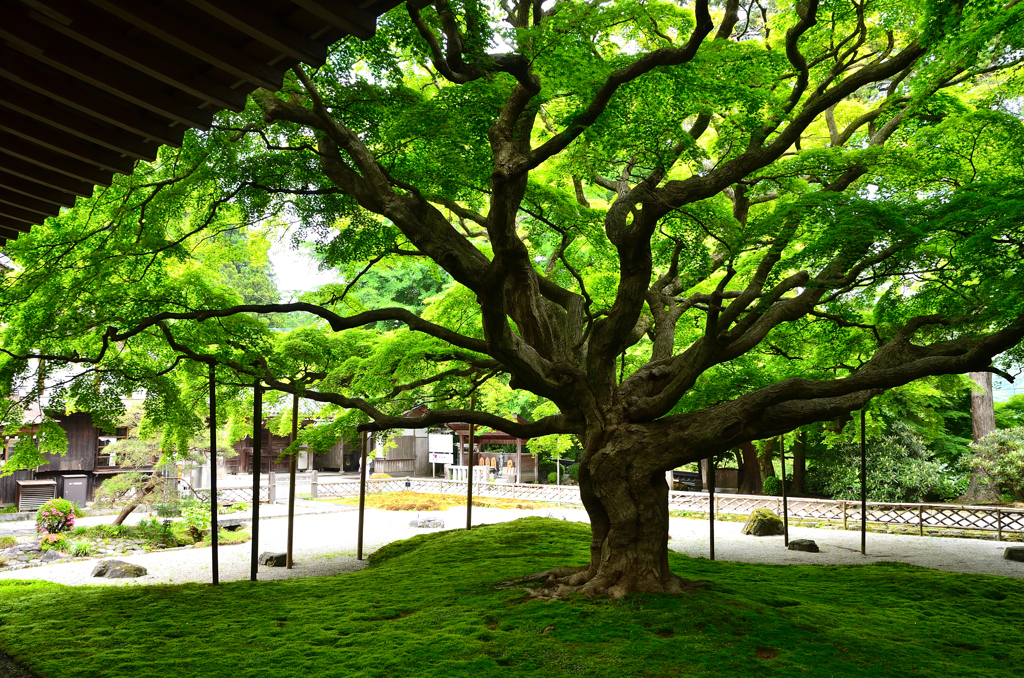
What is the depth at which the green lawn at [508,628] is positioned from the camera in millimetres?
6250

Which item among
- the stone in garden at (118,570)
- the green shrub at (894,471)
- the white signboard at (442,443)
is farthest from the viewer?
the white signboard at (442,443)

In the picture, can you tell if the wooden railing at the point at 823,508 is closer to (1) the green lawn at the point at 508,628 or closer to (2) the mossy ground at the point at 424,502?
(2) the mossy ground at the point at 424,502

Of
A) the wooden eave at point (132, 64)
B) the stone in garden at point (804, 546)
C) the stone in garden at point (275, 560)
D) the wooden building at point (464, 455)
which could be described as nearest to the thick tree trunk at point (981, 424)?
the stone in garden at point (804, 546)

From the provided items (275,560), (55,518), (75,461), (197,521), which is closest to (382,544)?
(275,560)

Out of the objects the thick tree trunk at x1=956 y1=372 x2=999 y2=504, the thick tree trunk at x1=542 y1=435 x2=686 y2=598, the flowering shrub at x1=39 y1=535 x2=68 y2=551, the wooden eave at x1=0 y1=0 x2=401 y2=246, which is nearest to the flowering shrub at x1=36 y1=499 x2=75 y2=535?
the flowering shrub at x1=39 y1=535 x2=68 y2=551

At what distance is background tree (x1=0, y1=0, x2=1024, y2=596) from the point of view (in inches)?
290

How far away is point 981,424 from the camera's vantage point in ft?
68.3

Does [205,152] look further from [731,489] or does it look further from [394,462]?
[394,462]

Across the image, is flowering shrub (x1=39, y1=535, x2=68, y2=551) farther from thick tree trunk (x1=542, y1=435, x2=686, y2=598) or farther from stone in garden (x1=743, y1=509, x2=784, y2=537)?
stone in garden (x1=743, y1=509, x2=784, y2=537)

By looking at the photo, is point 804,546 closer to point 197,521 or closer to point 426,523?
point 426,523

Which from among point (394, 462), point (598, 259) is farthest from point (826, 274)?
point (394, 462)

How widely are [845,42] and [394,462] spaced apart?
27.3 m

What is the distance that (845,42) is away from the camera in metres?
9.38

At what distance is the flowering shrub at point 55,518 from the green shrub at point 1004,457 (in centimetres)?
2337
